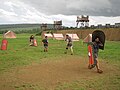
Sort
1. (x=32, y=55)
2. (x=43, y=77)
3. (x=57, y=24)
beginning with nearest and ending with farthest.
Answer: (x=43, y=77)
(x=32, y=55)
(x=57, y=24)

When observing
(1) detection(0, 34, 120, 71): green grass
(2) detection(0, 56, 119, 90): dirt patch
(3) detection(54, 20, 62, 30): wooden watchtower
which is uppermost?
(3) detection(54, 20, 62, 30): wooden watchtower

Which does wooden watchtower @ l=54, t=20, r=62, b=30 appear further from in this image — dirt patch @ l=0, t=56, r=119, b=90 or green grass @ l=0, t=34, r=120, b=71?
dirt patch @ l=0, t=56, r=119, b=90

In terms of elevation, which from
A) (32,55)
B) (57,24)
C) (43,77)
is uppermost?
(57,24)

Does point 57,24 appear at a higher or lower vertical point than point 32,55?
higher

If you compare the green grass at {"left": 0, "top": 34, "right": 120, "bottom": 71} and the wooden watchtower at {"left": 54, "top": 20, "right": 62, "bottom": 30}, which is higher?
the wooden watchtower at {"left": 54, "top": 20, "right": 62, "bottom": 30}

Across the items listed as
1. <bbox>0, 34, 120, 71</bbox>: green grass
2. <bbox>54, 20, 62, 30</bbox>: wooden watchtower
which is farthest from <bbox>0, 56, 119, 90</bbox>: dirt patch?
<bbox>54, 20, 62, 30</bbox>: wooden watchtower

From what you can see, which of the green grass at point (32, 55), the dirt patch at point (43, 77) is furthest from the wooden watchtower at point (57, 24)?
the dirt patch at point (43, 77)

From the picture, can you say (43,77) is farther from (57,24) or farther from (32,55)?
(57,24)

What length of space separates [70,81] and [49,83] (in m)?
1.00

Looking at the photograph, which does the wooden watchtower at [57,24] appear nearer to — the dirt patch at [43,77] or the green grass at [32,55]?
the green grass at [32,55]

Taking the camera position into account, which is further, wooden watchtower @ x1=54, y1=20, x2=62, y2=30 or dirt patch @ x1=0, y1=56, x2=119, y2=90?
wooden watchtower @ x1=54, y1=20, x2=62, y2=30

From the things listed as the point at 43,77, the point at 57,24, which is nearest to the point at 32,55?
the point at 43,77

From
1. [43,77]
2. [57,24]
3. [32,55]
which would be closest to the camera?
[43,77]

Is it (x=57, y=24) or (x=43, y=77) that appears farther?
(x=57, y=24)
